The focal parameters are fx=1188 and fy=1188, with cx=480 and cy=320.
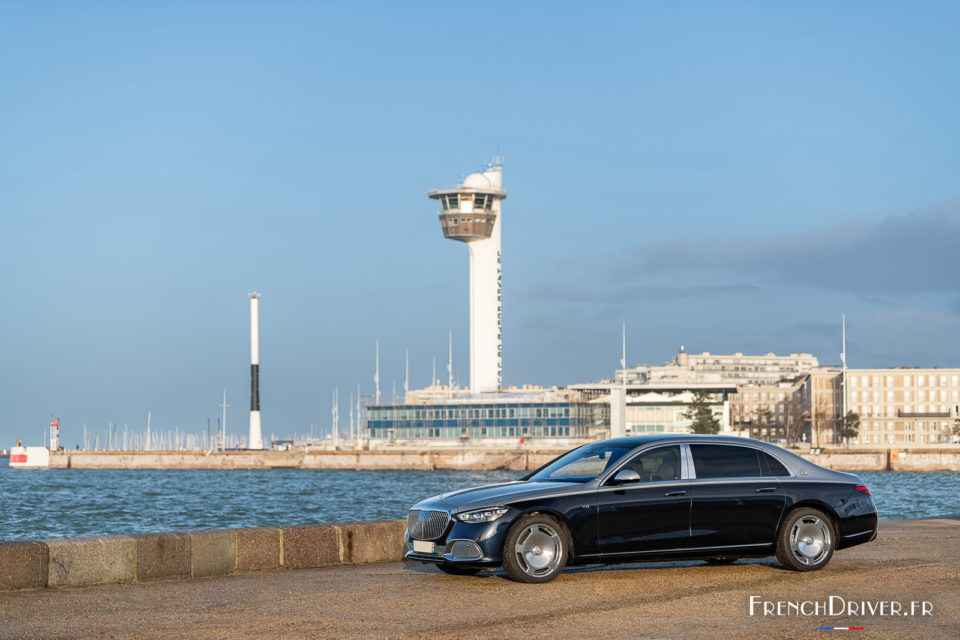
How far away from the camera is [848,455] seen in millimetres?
135125

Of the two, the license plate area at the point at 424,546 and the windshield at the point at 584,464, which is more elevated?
the windshield at the point at 584,464

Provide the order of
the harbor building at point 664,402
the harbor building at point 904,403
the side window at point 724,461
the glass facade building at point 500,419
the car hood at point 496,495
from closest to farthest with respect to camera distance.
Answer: the car hood at point 496,495
the side window at point 724,461
the glass facade building at point 500,419
the harbor building at point 664,402
the harbor building at point 904,403

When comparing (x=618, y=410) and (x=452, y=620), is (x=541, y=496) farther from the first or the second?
(x=618, y=410)

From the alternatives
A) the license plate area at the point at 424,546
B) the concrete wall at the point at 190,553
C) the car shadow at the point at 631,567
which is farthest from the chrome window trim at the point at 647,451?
the concrete wall at the point at 190,553

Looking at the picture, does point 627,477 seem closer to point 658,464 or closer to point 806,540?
point 658,464

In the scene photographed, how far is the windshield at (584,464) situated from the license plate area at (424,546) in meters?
1.54

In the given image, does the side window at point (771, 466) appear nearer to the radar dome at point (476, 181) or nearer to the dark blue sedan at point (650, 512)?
the dark blue sedan at point (650, 512)

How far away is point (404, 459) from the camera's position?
5906 inches

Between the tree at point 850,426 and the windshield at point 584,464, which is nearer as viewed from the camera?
the windshield at point 584,464

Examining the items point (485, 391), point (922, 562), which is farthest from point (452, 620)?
point (485, 391)

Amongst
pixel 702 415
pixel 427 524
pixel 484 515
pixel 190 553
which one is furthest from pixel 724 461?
pixel 702 415

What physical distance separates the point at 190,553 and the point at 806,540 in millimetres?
7186

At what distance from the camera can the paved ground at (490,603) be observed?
996 centimetres

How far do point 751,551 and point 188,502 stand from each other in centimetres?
5352
